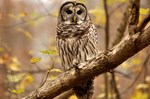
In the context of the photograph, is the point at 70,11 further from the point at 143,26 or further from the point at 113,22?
the point at 113,22

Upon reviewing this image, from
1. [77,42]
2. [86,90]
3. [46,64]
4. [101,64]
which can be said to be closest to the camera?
[101,64]

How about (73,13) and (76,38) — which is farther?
(73,13)

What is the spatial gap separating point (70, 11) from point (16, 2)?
5.75 m

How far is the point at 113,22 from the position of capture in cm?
688

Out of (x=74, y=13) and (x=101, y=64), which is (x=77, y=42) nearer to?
(x=74, y=13)

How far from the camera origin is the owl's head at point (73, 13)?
278 centimetres

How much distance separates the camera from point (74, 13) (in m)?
2.81

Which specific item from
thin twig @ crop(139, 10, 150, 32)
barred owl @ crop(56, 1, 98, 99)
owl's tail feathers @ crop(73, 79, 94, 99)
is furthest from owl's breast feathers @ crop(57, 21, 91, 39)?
thin twig @ crop(139, 10, 150, 32)

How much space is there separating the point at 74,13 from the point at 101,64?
1.07 m

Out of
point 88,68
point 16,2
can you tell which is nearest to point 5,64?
point 88,68

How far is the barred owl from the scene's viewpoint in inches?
105

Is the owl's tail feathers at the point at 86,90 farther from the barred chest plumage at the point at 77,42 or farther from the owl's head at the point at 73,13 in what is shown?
the owl's head at the point at 73,13

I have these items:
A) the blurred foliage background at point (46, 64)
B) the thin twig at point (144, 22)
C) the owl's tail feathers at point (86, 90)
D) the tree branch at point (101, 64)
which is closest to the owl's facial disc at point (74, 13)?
the blurred foliage background at point (46, 64)

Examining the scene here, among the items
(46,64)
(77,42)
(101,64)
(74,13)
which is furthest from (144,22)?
(46,64)
